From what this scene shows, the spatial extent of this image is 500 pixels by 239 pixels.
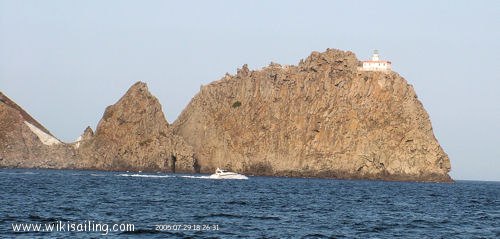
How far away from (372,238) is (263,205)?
2746 cm

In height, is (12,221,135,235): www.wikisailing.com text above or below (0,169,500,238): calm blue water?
below

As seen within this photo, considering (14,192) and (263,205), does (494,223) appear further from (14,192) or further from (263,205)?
(14,192)

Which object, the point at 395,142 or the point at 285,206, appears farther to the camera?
the point at 395,142

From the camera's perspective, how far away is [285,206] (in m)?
82.2

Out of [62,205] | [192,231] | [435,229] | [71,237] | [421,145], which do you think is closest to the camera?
[71,237]

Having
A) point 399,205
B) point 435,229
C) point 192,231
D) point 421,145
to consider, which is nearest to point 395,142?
point 421,145

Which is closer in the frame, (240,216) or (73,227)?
(73,227)

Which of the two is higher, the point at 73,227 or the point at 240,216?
the point at 240,216

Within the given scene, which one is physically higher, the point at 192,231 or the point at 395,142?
the point at 395,142

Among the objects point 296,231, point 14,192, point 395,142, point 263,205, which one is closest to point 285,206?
point 263,205

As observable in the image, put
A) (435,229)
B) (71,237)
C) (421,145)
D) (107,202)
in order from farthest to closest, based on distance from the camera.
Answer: (421,145), (107,202), (435,229), (71,237)

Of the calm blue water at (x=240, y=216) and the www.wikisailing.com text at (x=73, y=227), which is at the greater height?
the calm blue water at (x=240, y=216)

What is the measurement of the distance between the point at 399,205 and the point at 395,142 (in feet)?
341

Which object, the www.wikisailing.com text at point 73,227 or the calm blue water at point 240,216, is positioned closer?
the www.wikisailing.com text at point 73,227
